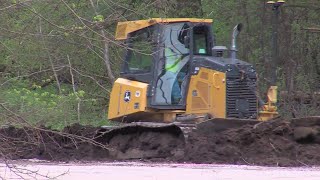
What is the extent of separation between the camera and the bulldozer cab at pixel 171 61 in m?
16.1

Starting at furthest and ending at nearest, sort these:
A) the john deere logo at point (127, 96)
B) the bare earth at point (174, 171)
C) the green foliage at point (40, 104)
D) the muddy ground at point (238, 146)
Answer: the john deere logo at point (127, 96), the muddy ground at point (238, 146), the bare earth at point (174, 171), the green foliage at point (40, 104)

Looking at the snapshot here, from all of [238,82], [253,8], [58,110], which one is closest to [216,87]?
[238,82]

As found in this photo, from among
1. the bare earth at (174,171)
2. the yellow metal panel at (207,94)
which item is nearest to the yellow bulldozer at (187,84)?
the yellow metal panel at (207,94)

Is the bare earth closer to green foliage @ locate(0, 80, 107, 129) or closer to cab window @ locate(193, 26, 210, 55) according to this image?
green foliage @ locate(0, 80, 107, 129)

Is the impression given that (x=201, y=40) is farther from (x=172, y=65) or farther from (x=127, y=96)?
(x=127, y=96)

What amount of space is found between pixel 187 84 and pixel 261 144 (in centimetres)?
194

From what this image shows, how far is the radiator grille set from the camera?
16297 millimetres

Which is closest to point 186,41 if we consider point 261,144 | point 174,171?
point 261,144

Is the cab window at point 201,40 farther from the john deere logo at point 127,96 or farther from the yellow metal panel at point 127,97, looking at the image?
the john deere logo at point 127,96

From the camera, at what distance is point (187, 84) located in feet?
54.2

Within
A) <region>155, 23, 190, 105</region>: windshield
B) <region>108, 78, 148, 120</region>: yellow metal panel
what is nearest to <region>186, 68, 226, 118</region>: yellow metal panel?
<region>155, 23, 190, 105</region>: windshield

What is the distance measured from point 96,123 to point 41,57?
13.6 meters

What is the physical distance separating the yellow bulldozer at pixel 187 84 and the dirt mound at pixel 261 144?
0.84ft

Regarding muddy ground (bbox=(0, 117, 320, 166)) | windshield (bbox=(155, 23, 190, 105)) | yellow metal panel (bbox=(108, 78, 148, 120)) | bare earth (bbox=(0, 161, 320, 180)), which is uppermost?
windshield (bbox=(155, 23, 190, 105))
